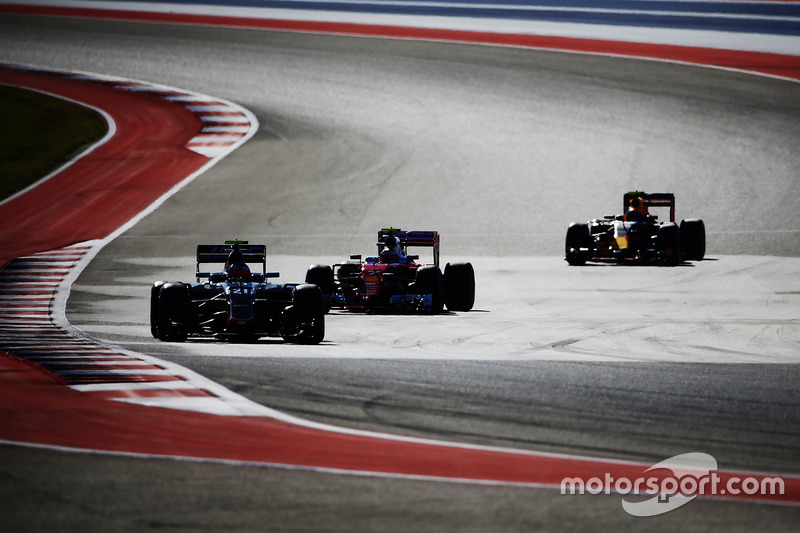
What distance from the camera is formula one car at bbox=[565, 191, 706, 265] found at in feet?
76.0

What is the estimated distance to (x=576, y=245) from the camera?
23.3 meters

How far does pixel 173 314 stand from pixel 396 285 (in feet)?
14.2

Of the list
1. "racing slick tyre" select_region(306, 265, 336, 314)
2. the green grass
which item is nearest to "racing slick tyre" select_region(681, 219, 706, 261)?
"racing slick tyre" select_region(306, 265, 336, 314)

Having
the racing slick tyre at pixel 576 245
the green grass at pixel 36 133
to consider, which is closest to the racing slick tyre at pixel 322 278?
the racing slick tyre at pixel 576 245

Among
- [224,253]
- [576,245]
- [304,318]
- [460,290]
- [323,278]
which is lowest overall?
[304,318]

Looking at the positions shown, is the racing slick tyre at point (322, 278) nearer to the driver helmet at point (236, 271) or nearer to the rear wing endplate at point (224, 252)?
the rear wing endplate at point (224, 252)

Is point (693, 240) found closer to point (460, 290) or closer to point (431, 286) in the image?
point (460, 290)

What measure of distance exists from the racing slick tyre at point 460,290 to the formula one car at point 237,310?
3.52 metres

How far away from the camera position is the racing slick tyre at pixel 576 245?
2331 centimetres

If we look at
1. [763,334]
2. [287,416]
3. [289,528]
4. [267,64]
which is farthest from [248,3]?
[289,528]

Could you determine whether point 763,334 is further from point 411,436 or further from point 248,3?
point 248,3

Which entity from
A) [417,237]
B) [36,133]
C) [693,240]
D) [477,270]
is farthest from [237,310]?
[36,133]

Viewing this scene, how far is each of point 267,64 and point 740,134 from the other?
14.5 m

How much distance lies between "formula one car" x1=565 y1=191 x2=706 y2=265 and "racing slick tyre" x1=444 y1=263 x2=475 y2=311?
549 cm
